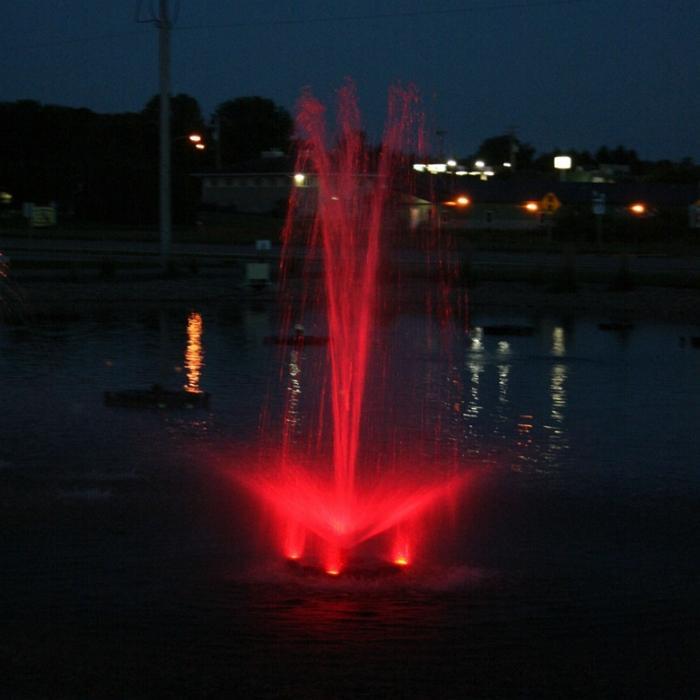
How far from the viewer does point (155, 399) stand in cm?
1405

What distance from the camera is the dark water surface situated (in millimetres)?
6098

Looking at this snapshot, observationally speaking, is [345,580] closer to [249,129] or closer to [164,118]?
[164,118]

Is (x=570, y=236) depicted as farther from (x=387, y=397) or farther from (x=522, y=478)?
(x=522, y=478)

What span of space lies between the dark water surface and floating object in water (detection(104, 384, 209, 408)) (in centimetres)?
22

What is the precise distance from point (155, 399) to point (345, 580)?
6824 millimetres

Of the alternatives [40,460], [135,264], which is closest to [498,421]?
[40,460]

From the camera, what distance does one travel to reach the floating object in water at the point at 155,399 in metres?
14.0

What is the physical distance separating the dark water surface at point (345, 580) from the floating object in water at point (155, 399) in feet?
0.73

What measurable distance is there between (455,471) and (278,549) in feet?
9.99

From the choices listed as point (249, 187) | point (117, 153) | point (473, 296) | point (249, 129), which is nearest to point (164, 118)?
point (473, 296)

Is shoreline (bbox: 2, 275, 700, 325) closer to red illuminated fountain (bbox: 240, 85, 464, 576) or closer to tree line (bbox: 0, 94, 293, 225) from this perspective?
red illuminated fountain (bbox: 240, 85, 464, 576)

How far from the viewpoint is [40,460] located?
10969mm

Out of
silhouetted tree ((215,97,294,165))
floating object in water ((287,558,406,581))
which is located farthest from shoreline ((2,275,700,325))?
silhouetted tree ((215,97,294,165))

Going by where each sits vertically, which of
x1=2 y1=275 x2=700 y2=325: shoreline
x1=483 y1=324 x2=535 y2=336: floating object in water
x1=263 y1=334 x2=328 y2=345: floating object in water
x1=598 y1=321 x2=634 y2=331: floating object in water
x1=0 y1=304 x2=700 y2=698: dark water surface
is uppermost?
x1=2 y1=275 x2=700 y2=325: shoreline
